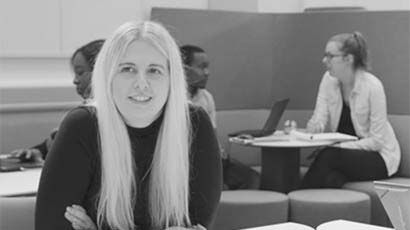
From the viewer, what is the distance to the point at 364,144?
5402 millimetres

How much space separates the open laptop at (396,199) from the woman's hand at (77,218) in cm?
95

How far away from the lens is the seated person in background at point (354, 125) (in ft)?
17.6

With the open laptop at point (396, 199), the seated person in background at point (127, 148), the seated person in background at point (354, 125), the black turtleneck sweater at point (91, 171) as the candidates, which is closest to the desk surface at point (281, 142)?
the seated person in background at point (354, 125)

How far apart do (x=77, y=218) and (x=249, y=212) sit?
8.20 ft

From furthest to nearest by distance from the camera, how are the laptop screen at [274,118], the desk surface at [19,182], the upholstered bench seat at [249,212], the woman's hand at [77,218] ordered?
the laptop screen at [274,118], the upholstered bench seat at [249,212], the desk surface at [19,182], the woman's hand at [77,218]

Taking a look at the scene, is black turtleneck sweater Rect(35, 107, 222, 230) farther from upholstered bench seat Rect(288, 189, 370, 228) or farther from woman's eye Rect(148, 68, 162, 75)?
upholstered bench seat Rect(288, 189, 370, 228)

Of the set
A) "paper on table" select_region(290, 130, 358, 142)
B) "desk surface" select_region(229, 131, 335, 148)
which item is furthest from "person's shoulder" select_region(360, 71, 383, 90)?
"desk surface" select_region(229, 131, 335, 148)

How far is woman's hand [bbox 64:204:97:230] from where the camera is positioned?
237 centimetres

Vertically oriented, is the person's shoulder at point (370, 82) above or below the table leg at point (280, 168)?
above

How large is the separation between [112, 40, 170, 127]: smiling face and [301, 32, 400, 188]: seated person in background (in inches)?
124

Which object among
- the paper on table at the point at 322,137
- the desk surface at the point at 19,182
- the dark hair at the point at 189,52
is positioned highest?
the dark hair at the point at 189,52

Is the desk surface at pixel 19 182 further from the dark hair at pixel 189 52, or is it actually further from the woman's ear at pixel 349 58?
the woman's ear at pixel 349 58

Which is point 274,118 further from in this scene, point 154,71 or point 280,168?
point 154,71

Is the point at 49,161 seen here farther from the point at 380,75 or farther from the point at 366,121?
the point at 380,75
